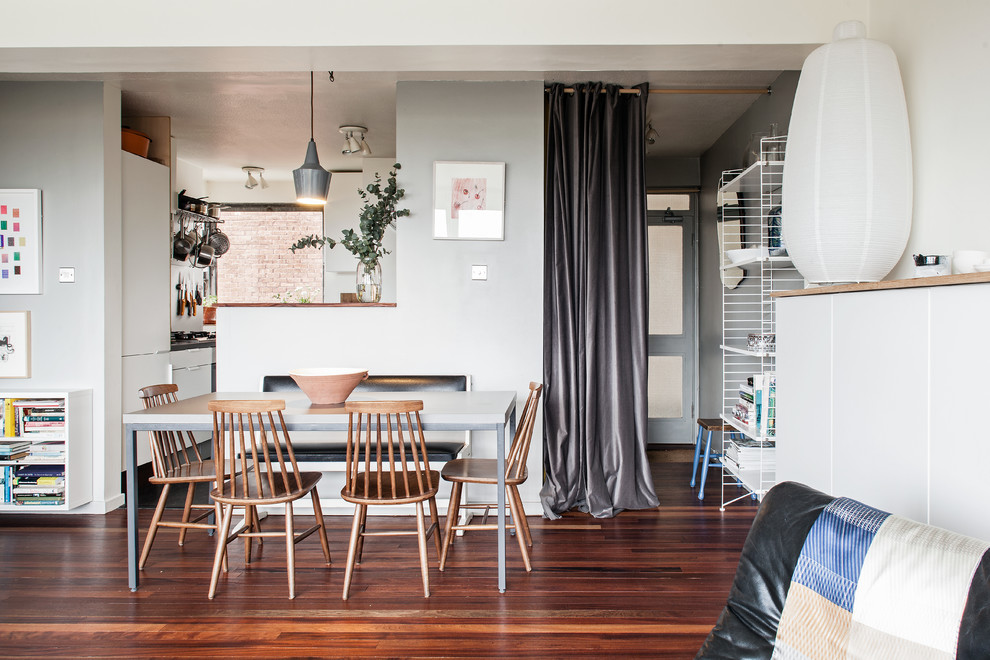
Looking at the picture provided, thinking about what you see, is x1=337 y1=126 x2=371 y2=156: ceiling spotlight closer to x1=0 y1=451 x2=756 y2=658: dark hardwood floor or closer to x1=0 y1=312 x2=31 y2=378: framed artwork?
x1=0 y1=312 x2=31 y2=378: framed artwork

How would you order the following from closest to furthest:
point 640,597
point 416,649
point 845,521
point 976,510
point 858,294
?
point 845,521, point 976,510, point 858,294, point 416,649, point 640,597

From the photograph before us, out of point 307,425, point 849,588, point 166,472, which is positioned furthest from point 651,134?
point 849,588

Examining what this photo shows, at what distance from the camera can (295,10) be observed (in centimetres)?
297

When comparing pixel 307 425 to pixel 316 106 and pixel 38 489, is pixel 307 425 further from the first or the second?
pixel 316 106

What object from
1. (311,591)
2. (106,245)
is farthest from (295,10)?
(311,591)

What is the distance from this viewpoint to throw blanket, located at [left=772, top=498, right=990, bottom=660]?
1026 millimetres

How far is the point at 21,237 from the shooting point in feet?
13.3

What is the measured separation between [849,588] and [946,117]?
180 cm

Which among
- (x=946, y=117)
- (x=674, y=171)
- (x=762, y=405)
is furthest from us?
(x=674, y=171)

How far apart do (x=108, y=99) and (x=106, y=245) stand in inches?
35.2

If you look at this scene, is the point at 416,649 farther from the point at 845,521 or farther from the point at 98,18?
the point at 98,18

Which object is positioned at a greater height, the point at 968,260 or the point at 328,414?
the point at 968,260

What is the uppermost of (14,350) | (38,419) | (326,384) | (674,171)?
(674,171)

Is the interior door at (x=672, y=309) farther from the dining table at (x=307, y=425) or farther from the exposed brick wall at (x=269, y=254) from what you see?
the exposed brick wall at (x=269, y=254)
